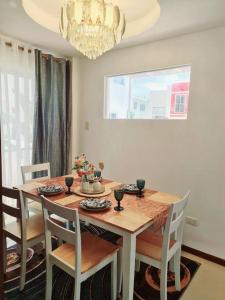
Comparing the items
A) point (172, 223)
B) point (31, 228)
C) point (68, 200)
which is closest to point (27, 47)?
point (68, 200)

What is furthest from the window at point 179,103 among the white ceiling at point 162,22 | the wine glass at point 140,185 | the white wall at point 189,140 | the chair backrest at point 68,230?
the chair backrest at point 68,230

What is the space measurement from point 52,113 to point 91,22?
71.2 inches

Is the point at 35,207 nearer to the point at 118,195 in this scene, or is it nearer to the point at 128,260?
the point at 118,195

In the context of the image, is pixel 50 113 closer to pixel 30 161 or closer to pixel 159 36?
pixel 30 161

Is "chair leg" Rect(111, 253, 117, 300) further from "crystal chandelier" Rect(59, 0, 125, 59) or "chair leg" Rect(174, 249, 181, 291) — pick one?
"crystal chandelier" Rect(59, 0, 125, 59)

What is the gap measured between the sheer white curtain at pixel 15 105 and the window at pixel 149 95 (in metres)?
1.06

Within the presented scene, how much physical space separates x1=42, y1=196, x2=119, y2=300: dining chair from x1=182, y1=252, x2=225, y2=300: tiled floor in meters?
0.70

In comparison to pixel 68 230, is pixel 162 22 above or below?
above

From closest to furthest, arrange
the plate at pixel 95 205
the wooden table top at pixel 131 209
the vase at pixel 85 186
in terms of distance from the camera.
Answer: the wooden table top at pixel 131 209, the plate at pixel 95 205, the vase at pixel 85 186

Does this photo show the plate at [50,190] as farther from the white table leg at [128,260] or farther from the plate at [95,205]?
the white table leg at [128,260]

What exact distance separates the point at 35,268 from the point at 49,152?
1557 mm

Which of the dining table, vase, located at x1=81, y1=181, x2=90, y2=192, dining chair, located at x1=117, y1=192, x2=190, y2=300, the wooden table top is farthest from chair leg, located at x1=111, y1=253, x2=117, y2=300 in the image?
vase, located at x1=81, y1=181, x2=90, y2=192

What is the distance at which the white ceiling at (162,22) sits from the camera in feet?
6.04

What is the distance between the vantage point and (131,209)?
175cm
